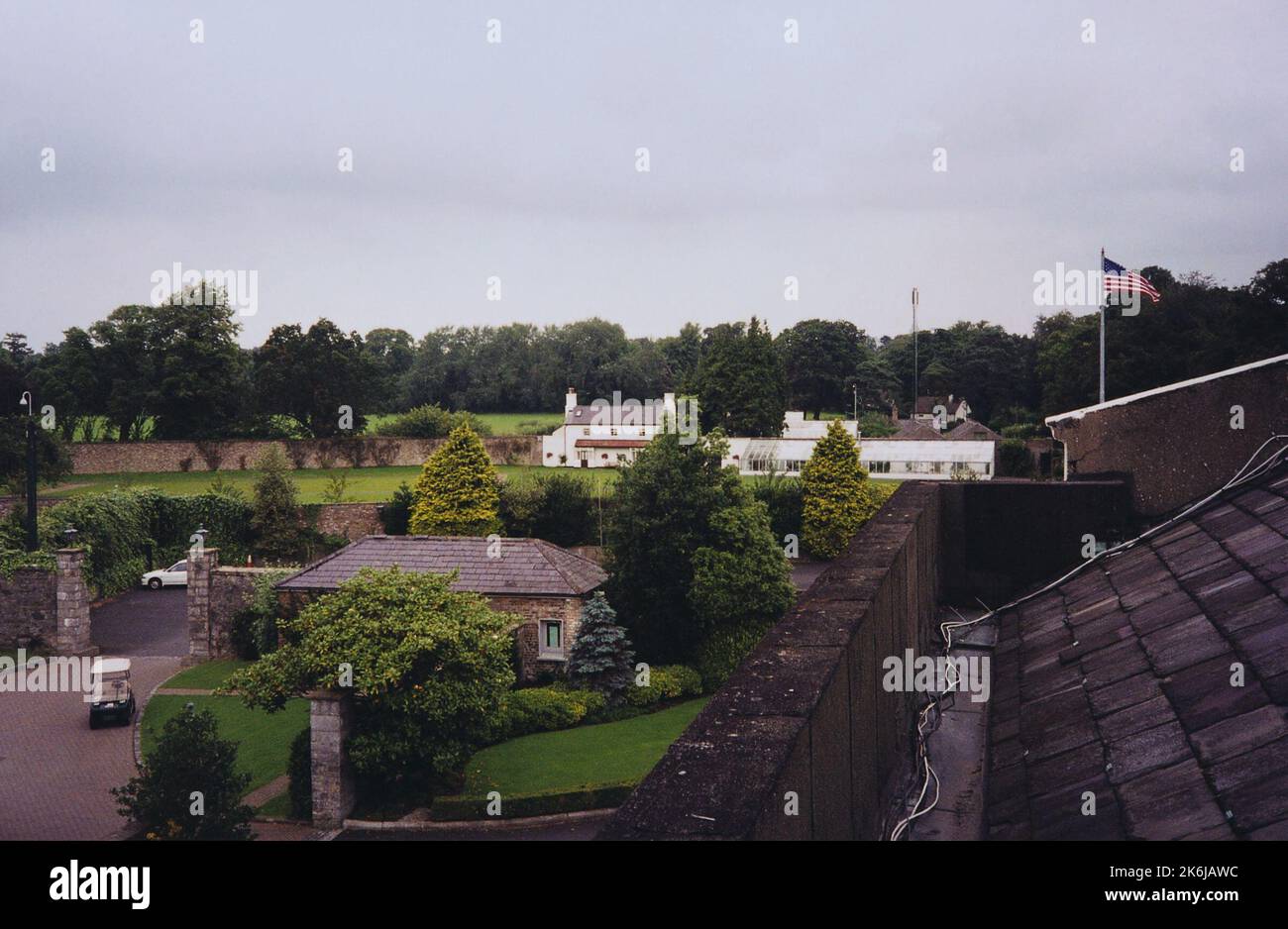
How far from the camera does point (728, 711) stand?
11.3ft

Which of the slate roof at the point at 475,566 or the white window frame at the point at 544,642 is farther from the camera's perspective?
the slate roof at the point at 475,566

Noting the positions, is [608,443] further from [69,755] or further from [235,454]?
[69,755]

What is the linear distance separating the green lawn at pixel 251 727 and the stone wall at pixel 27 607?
7258mm

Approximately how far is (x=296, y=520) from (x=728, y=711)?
41.4 m

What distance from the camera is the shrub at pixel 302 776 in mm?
18578

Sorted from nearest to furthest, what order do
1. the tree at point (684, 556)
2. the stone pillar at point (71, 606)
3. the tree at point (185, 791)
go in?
the tree at point (185, 791)
the tree at point (684, 556)
the stone pillar at point (71, 606)

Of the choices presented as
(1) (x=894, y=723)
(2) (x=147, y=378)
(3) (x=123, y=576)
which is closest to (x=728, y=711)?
(1) (x=894, y=723)

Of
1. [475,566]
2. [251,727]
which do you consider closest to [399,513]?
[475,566]

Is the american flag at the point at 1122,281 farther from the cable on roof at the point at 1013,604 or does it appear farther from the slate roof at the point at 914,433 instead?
the slate roof at the point at 914,433

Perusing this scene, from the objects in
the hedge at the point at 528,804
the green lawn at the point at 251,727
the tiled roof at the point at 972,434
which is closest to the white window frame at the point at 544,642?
the green lawn at the point at 251,727
